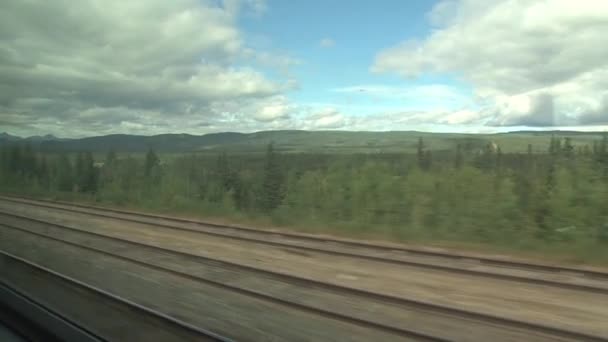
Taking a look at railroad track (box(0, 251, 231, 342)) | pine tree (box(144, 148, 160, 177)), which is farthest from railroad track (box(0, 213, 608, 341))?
pine tree (box(144, 148, 160, 177))

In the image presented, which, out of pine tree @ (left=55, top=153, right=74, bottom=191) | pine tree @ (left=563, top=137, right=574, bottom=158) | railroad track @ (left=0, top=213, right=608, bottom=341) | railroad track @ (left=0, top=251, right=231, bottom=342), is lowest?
railroad track @ (left=0, top=213, right=608, bottom=341)

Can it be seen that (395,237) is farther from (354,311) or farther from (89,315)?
(89,315)

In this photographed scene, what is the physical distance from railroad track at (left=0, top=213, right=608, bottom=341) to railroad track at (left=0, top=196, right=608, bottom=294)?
260 cm

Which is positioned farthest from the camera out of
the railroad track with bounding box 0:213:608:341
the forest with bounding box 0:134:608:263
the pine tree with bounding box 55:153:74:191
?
the pine tree with bounding box 55:153:74:191

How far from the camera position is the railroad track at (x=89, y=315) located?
4.82 metres

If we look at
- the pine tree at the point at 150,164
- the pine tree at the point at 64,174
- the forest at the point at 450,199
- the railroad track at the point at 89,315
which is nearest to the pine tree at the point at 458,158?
the forest at the point at 450,199

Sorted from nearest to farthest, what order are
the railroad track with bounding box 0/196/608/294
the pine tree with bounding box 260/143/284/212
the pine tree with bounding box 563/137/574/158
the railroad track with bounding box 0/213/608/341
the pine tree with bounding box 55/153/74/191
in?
the railroad track with bounding box 0/213/608/341, the railroad track with bounding box 0/196/608/294, the pine tree with bounding box 563/137/574/158, the pine tree with bounding box 260/143/284/212, the pine tree with bounding box 55/153/74/191

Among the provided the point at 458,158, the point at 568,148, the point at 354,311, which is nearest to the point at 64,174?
the point at 458,158

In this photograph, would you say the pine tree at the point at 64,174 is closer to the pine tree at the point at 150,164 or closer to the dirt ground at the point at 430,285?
the pine tree at the point at 150,164

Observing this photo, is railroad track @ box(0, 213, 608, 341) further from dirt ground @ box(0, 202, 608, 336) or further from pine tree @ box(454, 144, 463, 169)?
pine tree @ box(454, 144, 463, 169)

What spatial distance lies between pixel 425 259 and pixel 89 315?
7.10m

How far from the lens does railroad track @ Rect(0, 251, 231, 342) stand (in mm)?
4824

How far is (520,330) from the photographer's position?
20.0 ft

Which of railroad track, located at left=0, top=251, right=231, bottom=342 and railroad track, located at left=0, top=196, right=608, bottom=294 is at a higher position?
railroad track, located at left=0, top=251, right=231, bottom=342
